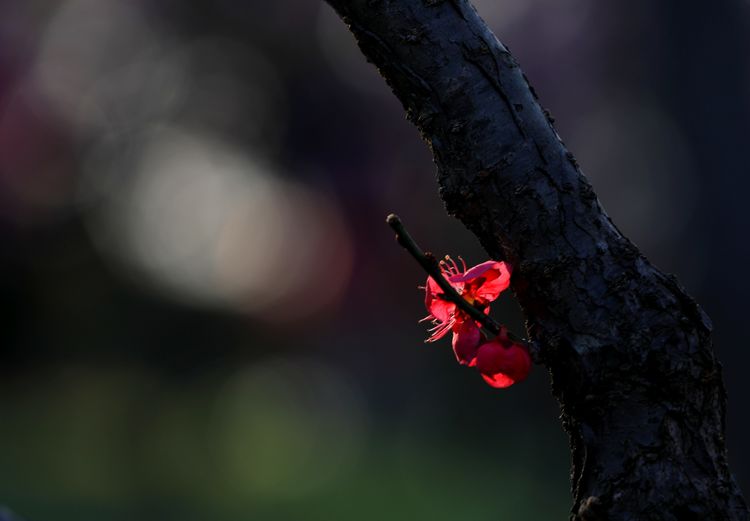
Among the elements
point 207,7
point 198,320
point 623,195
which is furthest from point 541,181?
point 207,7

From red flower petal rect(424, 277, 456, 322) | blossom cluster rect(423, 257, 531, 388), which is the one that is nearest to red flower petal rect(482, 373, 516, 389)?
blossom cluster rect(423, 257, 531, 388)

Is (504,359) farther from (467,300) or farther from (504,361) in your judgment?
(467,300)

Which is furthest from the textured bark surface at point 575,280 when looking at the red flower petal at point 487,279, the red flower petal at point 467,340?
the red flower petal at point 467,340

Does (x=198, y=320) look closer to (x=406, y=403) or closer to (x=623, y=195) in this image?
(x=406, y=403)

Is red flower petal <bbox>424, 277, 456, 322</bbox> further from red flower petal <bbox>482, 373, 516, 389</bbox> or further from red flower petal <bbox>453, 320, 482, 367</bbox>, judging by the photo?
red flower petal <bbox>482, 373, 516, 389</bbox>

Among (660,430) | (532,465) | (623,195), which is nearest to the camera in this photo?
(660,430)

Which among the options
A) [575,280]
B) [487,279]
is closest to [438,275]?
[487,279]
